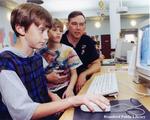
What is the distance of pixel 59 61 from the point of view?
1781 millimetres

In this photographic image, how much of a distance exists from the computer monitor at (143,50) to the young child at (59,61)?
51 centimetres

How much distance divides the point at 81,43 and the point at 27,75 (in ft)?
3.85

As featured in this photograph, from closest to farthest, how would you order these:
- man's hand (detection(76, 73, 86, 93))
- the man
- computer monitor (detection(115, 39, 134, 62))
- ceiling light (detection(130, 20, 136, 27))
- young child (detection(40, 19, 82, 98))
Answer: young child (detection(40, 19, 82, 98)), man's hand (detection(76, 73, 86, 93)), the man, computer monitor (detection(115, 39, 134, 62)), ceiling light (detection(130, 20, 136, 27))

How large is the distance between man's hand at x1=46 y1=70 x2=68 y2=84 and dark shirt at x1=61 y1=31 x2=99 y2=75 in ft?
1.50

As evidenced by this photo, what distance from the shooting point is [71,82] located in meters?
1.73

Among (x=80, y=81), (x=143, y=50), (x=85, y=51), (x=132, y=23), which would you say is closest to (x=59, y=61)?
(x=80, y=81)

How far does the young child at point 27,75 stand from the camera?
2.86 feet

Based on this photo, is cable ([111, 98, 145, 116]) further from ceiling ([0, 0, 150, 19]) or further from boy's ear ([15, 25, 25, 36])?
ceiling ([0, 0, 150, 19])

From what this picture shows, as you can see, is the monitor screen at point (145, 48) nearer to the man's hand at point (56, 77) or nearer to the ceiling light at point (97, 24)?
the man's hand at point (56, 77)

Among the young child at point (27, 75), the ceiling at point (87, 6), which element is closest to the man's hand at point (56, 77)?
the young child at point (27, 75)

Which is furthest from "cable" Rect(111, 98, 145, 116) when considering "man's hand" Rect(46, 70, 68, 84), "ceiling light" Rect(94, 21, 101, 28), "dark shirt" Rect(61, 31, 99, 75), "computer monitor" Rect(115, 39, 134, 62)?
"ceiling light" Rect(94, 21, 101, 28)

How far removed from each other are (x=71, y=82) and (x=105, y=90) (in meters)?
0.65

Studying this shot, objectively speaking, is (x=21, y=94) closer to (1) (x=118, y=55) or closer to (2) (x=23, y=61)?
(2) (x=23, y=61)

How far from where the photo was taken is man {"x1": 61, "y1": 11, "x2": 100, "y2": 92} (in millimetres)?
2146
